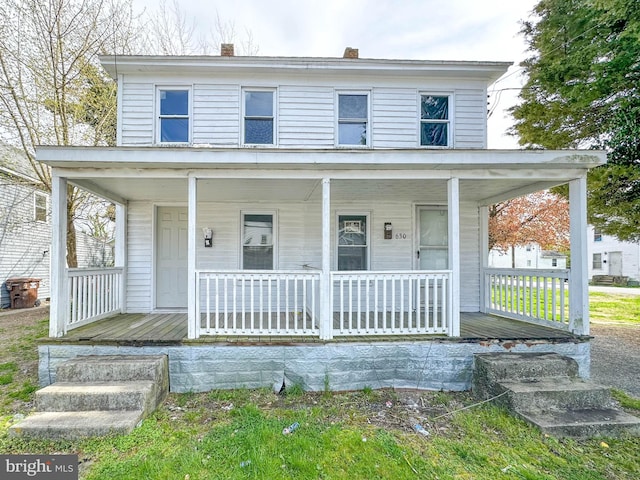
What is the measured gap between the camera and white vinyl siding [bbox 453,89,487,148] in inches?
271

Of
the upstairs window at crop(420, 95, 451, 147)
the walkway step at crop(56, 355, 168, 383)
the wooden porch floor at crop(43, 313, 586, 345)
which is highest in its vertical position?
the upstairs window at crop(420, 95, 451, 147)

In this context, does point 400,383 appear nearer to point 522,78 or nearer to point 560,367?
point 560,367

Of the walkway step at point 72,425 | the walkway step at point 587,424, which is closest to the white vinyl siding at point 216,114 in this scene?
the walkway step at point 72,425

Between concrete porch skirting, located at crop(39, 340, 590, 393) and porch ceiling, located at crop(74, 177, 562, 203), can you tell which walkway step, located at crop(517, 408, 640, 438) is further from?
porch ceiling, located at crop(74, 177, 562, 203)

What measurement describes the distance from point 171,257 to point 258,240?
1868 millimetres

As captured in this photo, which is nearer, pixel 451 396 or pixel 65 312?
pixel 451 396

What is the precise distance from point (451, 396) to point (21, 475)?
4.74m

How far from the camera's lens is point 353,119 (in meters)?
6.84

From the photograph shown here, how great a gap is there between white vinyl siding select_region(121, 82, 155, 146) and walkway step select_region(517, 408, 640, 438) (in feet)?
25.4

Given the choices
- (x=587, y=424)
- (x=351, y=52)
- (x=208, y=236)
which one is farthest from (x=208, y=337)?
(x=351, y=52)

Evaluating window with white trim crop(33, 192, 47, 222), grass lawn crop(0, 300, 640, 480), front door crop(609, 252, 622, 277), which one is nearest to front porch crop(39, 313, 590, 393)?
grass lawn crop(0, 300, 640, 480)

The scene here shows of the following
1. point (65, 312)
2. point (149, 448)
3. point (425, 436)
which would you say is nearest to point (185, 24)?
point (65, 312)

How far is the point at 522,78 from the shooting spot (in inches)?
324

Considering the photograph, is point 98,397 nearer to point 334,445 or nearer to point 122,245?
point 334,445
